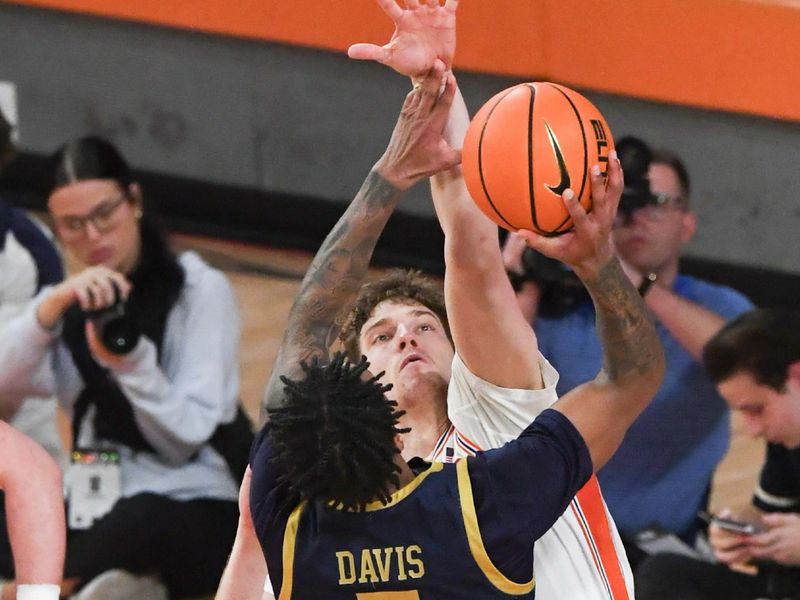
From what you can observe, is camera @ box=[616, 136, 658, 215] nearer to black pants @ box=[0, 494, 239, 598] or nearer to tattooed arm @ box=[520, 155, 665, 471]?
black pants @ box=[0, 494, 239, 598]

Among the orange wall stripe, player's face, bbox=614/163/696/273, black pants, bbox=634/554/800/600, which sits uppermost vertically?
the orange wall stripe

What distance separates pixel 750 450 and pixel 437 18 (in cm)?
353

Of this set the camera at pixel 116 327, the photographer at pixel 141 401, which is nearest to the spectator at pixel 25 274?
the photographer at pixel 141 401

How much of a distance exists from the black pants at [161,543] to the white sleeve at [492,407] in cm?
193

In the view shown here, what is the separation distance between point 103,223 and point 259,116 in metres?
2.77

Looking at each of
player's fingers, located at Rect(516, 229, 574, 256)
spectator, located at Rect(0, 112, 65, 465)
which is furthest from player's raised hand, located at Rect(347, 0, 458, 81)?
spectator, located at Rect(0, 112, 65, 465)

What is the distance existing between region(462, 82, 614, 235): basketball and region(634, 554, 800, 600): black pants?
1.77m

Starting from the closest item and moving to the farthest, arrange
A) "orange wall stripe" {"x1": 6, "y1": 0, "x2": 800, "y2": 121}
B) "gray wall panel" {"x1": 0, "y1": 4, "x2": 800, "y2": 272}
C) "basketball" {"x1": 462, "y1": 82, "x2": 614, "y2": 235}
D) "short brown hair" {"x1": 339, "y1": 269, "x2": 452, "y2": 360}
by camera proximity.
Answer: "basketball" {"x1": 462, "y1": 82, "x2": 614, "y2": 235}, "short brown hair" {"x1": 339, "y1": 269, "x2": 452, "y2": 360}, "orange wall stripe" {"x1": 6, "y1": 0, "x2": 800, "y2": 121}, "gray wall panel" {"x1": 0, "y1": 4, "x2": 800, "y2": 272}

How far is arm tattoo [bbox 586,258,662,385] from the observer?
2379 millimetres

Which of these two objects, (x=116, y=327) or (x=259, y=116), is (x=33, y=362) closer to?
(x=116, y=327)

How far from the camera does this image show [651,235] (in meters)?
4.38

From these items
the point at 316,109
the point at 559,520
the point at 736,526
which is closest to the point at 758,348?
the point at 736,526

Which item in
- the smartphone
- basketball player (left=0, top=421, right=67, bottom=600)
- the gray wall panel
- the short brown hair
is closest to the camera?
basketball player (left=0, top=421, right=67, bottom=600)

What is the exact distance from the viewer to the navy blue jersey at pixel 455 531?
2307 millimetres
